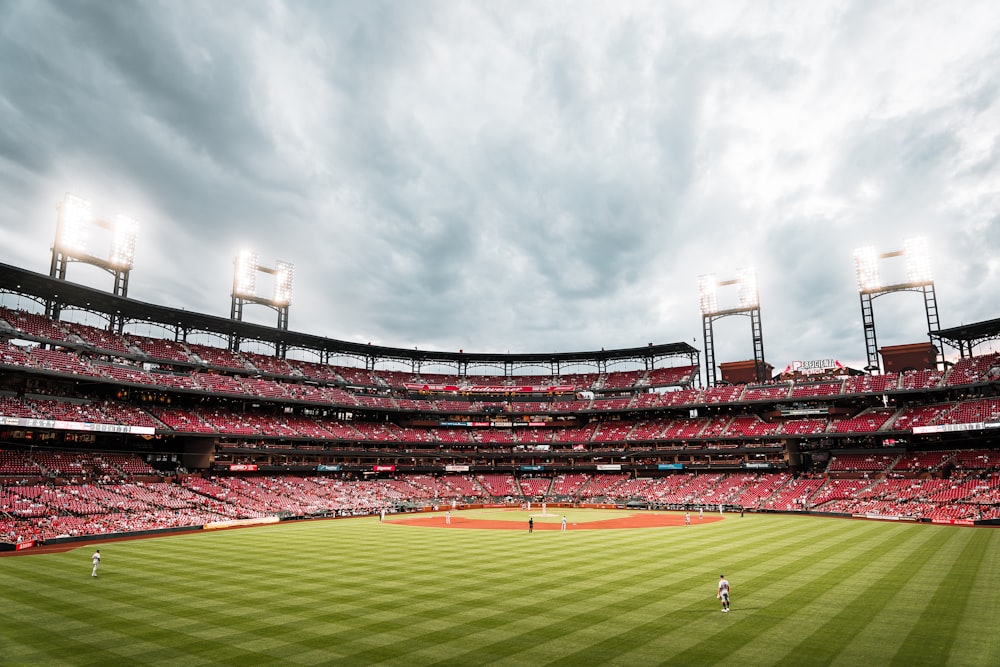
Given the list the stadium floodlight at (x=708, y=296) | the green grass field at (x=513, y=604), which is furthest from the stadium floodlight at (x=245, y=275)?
the stadium floodlight at (x=708, y=296)

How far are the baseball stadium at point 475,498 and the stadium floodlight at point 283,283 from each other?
310 millimetres

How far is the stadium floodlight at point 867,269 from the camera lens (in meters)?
81.2

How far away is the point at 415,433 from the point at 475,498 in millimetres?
17060

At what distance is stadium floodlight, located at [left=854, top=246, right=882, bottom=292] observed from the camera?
266 ft

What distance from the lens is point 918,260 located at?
77.4 m

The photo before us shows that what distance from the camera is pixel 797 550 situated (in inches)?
1427

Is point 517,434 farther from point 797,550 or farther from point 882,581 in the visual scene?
point 882,581

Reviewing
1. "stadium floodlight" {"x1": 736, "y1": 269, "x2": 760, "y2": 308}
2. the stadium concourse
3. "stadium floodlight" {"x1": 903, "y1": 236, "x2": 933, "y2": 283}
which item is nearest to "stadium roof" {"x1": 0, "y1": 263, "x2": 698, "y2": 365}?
the stadium concourse

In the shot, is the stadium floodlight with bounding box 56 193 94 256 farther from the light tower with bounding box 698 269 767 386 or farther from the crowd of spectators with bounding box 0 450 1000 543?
the light tower with bounding box 698 269 767 386

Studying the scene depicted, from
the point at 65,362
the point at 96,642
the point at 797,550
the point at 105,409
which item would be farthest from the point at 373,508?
the point at 96,642

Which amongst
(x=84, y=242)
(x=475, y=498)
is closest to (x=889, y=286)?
(x=475, y=498)

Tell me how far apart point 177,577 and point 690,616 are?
24.8 m

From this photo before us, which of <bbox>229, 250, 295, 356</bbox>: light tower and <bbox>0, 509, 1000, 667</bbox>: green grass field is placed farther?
<bbox>229, 250, 295, 356</bbox>: light tower

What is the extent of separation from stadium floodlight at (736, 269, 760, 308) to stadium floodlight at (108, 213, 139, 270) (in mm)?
87062
